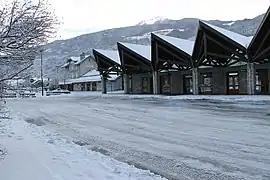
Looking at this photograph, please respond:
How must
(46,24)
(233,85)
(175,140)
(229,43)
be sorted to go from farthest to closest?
(233,85)
(229,43)
(175,140)
(46,24)

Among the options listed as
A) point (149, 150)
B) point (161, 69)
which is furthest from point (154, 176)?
point (161, 69)

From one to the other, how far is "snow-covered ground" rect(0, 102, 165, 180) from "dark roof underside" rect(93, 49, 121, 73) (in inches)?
1472

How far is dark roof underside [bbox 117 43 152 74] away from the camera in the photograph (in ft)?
136

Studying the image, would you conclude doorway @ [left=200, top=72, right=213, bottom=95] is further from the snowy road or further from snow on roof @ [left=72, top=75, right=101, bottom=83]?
snow on roof @ [left=72, top=75, right=101, bottom=83]

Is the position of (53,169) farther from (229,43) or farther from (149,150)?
(229,43)

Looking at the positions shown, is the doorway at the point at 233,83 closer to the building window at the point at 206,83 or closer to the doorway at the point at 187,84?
the building window at the point at 206,83

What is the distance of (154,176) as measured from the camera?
616 centimetres

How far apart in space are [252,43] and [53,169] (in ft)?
81.5

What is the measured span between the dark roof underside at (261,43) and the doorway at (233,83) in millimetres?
4600

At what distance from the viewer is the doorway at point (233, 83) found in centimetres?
3425

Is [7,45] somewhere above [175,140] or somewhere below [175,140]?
above

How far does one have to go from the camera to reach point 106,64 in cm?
4797

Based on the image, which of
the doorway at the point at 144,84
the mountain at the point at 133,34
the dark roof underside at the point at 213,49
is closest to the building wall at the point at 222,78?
the dark roof underside at the point at 213,49

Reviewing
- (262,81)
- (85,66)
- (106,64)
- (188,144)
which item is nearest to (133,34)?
(85,66)
